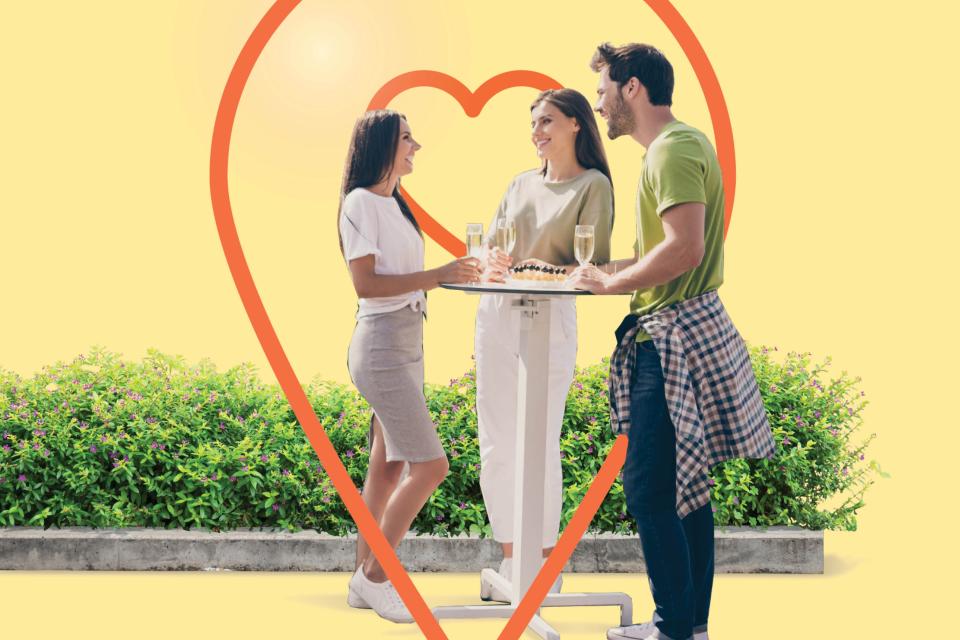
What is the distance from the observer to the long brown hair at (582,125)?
6.77 meters

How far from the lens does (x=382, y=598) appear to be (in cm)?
676

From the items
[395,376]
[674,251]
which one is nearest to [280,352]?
[395,376]

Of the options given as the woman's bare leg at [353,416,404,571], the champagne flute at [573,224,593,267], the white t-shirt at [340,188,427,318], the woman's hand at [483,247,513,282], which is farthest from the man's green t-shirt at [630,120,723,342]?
the woman's bare leg at [353,416,404,571]

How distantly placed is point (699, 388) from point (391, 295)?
52.1 inches

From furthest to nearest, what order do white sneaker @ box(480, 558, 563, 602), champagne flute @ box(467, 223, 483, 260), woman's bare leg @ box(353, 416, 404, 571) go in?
white sneaker @ box(480, 558, 563, 602), woman's bare leg @ box(353, 416, 404, 571), champagne flute @ box(467, 223, 483, 260)

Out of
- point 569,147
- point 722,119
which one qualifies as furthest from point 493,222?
point 722,119

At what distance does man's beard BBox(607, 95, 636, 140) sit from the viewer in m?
5.99

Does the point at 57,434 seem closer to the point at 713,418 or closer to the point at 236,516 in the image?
the point at 236,516

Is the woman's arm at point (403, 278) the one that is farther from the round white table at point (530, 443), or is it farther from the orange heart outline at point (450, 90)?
the orange heart outline at point (450, 90)

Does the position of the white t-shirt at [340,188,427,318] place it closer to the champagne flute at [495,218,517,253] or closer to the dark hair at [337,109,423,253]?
the dark hair at [337,109,423,253]

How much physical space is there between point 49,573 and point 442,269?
9.12 feet

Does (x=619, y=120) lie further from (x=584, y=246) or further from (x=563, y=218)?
(x=563, y=218)

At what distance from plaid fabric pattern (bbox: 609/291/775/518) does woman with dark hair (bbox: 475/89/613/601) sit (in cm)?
78

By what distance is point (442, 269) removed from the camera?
6.21 metres
